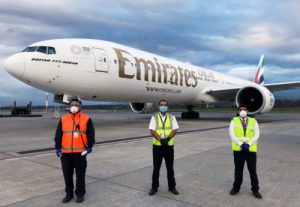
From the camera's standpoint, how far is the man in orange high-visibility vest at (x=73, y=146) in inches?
149

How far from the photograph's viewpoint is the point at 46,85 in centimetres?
1070

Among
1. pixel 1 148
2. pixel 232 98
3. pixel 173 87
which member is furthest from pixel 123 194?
pixel 232 98

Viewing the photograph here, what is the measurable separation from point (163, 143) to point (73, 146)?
1255mm

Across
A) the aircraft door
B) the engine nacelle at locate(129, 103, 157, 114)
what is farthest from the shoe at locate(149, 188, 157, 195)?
the engine nacelle at locate(129, 103, 157, 114)

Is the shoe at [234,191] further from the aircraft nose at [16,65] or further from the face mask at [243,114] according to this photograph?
the aircraft nose at [16,65]

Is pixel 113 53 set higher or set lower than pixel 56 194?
higher

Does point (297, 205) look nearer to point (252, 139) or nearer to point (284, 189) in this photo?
point (284, 189)

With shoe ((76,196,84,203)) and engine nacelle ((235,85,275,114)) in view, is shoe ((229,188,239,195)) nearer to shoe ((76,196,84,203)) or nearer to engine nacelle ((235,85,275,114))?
shoe ((76,196,84,203))

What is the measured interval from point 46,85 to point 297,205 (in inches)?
372

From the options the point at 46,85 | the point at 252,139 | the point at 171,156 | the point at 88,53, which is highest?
the point at 88,53

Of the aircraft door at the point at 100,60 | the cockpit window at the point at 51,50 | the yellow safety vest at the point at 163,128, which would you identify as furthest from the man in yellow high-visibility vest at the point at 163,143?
the aircraft door at the point at 100,60

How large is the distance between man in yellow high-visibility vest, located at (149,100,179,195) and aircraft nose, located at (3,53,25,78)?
769 centimetres

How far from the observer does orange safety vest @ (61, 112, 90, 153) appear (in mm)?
3783

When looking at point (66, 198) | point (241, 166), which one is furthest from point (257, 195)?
point (66, 198)
